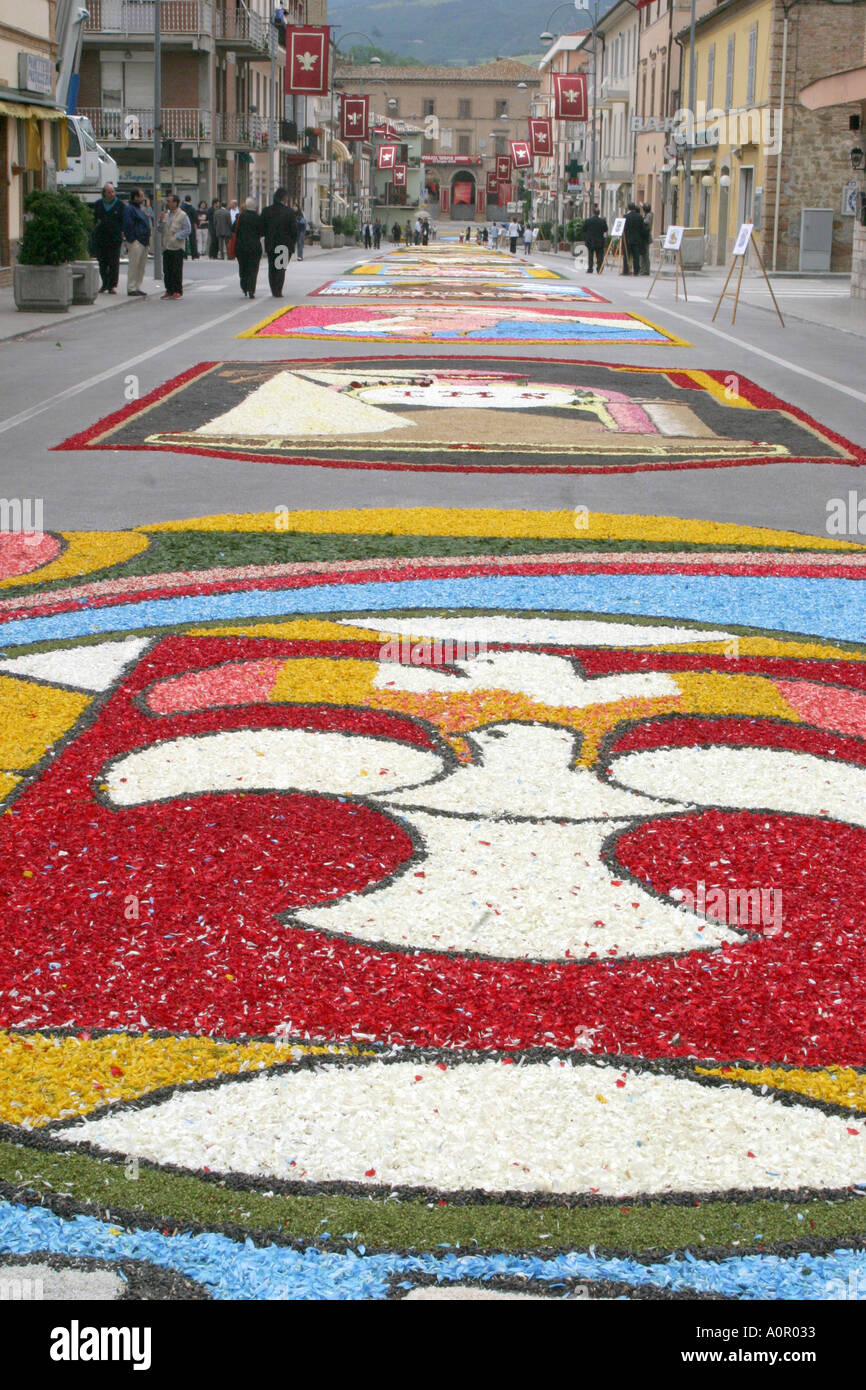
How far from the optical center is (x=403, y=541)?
29.5 feet

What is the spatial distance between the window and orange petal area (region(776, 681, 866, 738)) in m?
48.5

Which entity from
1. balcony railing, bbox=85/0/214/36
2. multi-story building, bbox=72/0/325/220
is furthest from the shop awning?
balcony railing, bbox=85/0/214/36

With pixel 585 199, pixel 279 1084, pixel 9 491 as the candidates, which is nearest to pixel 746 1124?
pixel 279 1084

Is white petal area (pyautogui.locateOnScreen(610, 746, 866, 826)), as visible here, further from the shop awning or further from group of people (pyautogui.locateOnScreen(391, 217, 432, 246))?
group of people (pyautogui.locateOnScreen(391, 217, 432, 246))

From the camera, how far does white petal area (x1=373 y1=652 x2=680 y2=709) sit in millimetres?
6152

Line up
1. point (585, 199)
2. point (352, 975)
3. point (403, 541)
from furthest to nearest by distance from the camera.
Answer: point (585, 199), point (403, 541), point (352, 975)

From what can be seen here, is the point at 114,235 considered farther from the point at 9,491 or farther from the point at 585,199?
the point at 585,199

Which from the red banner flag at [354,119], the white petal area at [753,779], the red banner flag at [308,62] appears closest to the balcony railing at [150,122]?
the red banner flag at [308,62]

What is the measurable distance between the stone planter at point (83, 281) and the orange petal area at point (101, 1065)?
23191 millimetres

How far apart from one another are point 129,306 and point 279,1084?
25097mm

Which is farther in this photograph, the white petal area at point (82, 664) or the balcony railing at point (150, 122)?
the balcony railing at point (150, 122)

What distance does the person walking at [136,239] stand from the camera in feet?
91.3

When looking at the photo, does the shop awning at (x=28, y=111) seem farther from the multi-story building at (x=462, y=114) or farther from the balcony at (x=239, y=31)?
the multi-story building at (x=462, y=114)

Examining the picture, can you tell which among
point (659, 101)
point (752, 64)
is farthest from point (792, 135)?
point (659, 101)
